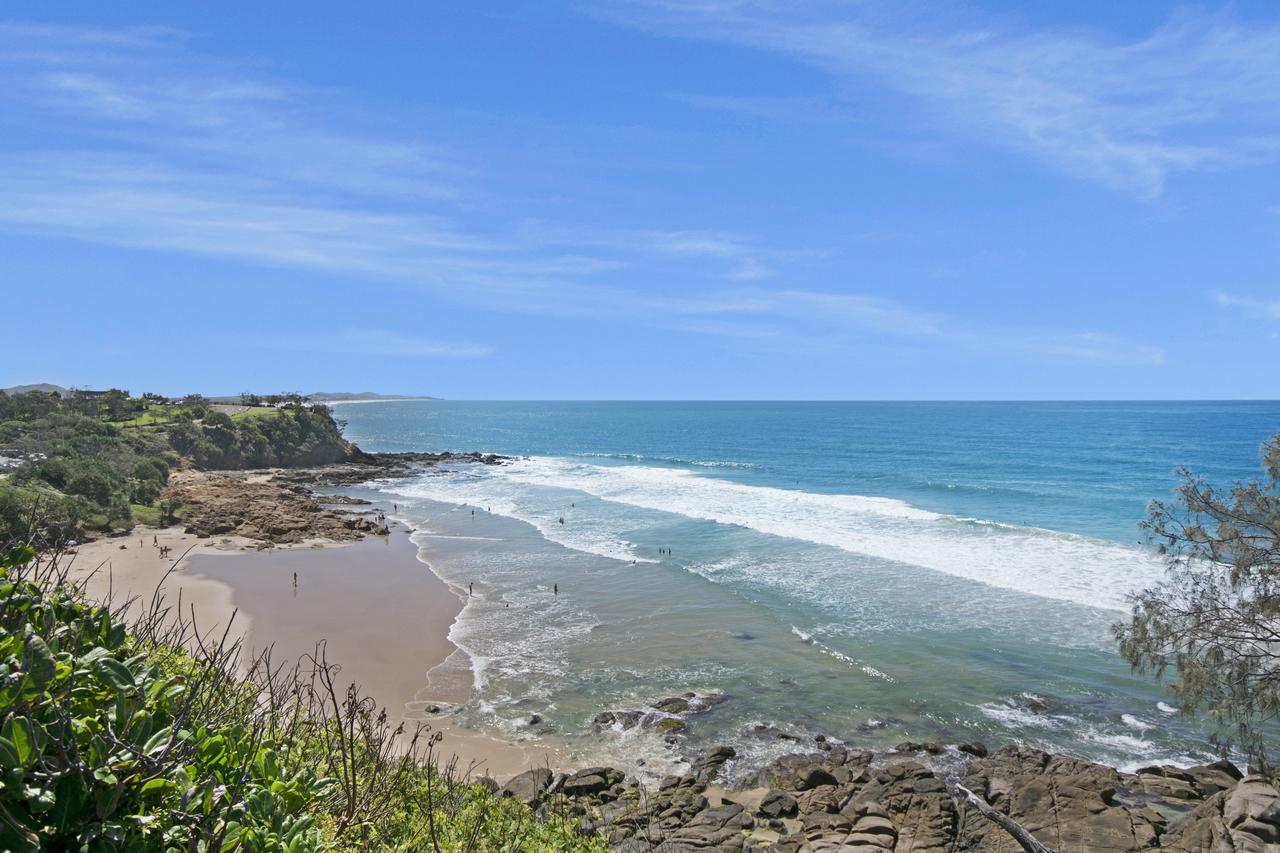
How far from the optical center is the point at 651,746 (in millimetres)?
15484

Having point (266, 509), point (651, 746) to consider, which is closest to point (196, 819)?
point (651, 746)

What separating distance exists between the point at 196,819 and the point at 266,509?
4193 centimetres

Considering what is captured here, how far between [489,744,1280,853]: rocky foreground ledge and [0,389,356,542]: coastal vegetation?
1449cm

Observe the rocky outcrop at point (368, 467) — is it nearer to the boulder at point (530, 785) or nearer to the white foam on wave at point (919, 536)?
the white foam on wave at point (919, 536)

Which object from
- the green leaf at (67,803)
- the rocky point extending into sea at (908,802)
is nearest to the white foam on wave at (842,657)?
the rocky point extending into sea at (908,802)

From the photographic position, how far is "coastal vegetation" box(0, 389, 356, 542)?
33219mm

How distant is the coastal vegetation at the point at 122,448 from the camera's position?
1308 inches

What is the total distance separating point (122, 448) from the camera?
160 feet

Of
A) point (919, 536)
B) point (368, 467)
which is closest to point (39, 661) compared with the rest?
point (919, 536)

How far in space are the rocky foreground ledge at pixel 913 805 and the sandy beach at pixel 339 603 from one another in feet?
8.39

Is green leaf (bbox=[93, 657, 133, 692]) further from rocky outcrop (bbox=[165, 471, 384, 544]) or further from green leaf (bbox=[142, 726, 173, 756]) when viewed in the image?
rocky outcrop (bbox=[165, 471, 384, 544])

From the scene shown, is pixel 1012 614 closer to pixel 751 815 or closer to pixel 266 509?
pixel 751 815

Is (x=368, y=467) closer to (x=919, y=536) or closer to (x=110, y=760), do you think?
(x=919, y=536)

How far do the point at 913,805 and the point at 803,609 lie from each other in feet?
41.8
